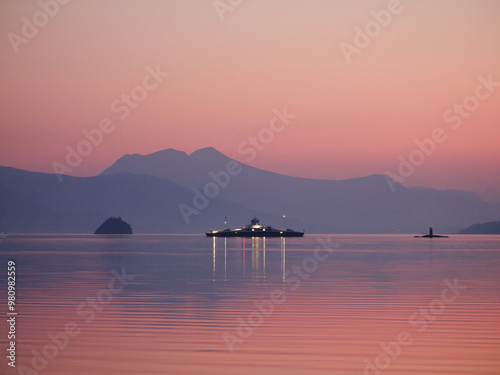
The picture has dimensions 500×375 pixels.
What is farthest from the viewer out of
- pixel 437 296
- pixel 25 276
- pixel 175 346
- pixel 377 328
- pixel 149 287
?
pixel 25 276

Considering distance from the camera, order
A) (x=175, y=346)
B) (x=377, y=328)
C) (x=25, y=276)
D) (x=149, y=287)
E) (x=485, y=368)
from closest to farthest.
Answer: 1. (x=485, y=368)
2. (x=175, y=346)
3. (x=377, y=328)
4. (x=149, y=287)
5. (x=25, y=276)

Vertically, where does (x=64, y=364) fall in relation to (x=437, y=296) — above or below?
below

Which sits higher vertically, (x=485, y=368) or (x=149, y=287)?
(x=149, y=287)

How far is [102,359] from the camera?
18.9 meters

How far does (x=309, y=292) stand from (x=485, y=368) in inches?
737

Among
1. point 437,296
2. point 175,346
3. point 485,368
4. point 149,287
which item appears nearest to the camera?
point 485,368

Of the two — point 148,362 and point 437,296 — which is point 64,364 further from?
point 437,296

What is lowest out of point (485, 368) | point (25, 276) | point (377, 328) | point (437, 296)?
point (485, 368)

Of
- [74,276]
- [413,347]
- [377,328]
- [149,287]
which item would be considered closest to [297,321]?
[377,328]

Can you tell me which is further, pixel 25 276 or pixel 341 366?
pixel 25 276

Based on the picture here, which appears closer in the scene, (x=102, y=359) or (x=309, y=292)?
(x=102, y=359)

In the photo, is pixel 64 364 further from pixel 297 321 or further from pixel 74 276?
pixel 74 276

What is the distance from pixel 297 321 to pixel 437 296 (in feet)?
38.1

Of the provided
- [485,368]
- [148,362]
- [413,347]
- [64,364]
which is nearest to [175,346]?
[148,362]
